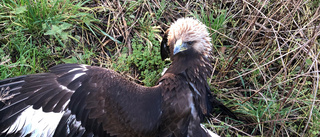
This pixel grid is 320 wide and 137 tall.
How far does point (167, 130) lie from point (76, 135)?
824 mm

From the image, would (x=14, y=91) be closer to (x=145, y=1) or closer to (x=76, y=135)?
(x=76, y=135)

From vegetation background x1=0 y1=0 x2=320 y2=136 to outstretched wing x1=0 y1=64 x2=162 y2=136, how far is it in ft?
2.97

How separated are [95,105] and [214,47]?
2.07 metres

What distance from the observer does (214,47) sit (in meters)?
4.41

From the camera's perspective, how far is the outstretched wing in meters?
2.90

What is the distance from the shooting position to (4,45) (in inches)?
156

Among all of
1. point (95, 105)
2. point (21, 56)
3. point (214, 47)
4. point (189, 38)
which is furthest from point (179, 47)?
point (21, 56)

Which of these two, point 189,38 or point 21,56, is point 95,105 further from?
point 21,56

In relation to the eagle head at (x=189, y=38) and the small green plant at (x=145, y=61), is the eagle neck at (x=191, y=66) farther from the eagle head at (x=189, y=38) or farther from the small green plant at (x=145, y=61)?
the small green plant at (x=145, y=61)

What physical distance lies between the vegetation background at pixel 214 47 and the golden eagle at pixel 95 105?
2.78ft

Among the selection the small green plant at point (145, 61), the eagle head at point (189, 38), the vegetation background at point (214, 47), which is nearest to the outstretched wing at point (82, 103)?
the eagle head at point (189, 38)

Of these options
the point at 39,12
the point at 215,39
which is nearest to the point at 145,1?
the point at 215,39

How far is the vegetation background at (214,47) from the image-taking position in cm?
390

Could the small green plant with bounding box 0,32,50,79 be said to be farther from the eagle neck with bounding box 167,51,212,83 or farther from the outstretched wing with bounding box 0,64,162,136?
the eagle neck with bounding box 167,51,212,83
